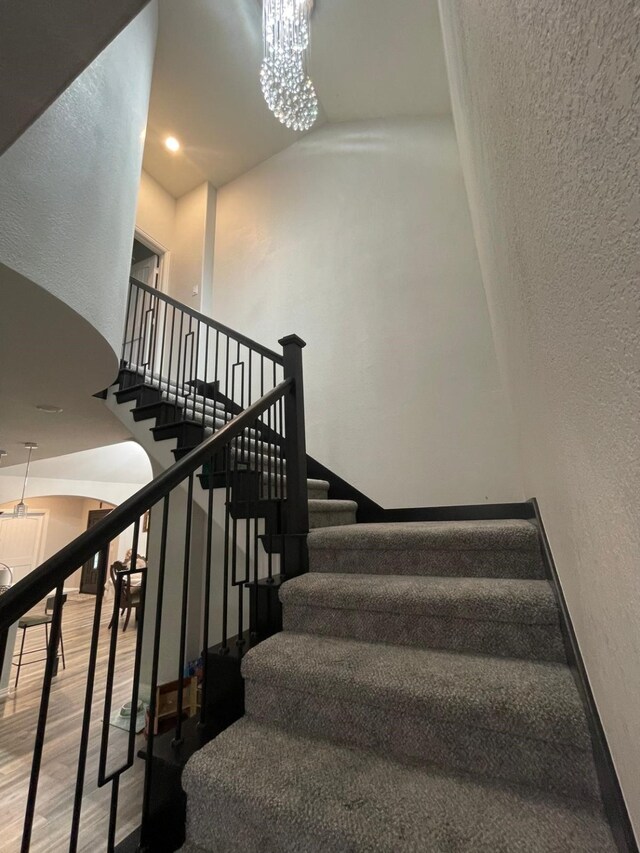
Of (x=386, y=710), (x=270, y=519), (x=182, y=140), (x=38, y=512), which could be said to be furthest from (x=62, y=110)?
(x=38, y=512)

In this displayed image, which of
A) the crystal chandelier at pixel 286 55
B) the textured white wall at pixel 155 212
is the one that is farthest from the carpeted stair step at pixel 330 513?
the textured white wall at pixel 155 212

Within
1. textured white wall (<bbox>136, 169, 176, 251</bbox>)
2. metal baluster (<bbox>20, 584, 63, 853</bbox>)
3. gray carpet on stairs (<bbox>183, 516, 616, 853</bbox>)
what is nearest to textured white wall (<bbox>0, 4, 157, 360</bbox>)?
metal baluster (<bbox>20, 584, 63, 853</bbox>)

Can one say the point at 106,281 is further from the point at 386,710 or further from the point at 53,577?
the point at 386,710

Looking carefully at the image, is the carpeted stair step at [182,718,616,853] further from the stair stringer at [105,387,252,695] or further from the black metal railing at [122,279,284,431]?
the black metal railing at [122,279,284,431]

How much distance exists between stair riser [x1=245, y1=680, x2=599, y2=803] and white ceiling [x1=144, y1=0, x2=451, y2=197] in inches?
162

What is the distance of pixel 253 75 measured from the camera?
3.89m

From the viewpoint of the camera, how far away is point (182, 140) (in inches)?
175

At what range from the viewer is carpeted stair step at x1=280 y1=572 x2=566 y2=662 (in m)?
1.23

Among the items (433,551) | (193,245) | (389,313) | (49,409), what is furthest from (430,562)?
(193,245)

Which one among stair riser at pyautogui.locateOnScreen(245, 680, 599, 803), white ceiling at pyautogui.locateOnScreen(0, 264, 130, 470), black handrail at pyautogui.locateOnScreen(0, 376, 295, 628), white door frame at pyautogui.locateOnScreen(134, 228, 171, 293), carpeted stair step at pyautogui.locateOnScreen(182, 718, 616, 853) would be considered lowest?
carpeted stair step at pyautogui.locateOnScreen(182, 718, 616, 853)

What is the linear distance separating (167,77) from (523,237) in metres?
4.72

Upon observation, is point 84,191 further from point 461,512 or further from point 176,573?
point 176,573

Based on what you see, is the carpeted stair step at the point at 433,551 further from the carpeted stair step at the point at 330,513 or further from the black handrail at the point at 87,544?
the black handrail at the point at 87,544

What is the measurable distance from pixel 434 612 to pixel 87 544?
1122mm
